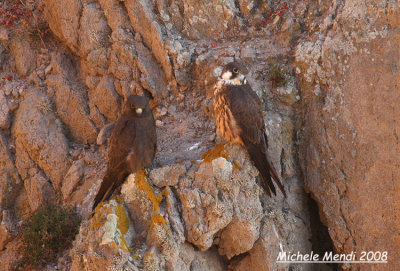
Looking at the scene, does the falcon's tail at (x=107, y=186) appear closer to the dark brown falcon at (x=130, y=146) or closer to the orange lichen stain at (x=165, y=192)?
the dark brown falcon at (x=130, y=146)

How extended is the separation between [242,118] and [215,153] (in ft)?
1.77

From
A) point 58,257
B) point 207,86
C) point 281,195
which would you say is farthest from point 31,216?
point 281,195

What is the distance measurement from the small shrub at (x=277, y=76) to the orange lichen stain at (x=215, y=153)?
47.5 inches

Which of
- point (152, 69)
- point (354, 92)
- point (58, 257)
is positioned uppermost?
point (152, 69)

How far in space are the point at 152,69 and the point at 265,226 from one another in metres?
2.78

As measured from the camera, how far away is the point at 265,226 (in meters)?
5.05

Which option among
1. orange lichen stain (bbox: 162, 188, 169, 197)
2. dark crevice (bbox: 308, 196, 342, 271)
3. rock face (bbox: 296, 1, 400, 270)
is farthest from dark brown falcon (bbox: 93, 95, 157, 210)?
dark crevice (bbox: 308, 196, 342, 271)

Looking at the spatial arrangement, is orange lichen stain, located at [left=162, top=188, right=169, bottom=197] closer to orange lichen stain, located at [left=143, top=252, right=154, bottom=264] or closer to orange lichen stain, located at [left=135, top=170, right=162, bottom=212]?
orange lichen stain, located at [left=135, top=170, right=162, bottom=212]

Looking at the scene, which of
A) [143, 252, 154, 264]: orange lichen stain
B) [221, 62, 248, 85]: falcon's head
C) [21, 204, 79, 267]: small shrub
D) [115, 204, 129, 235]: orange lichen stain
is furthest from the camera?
[21, 204, 79, 267]: small shrub

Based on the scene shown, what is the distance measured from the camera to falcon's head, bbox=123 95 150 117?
16.2 feet

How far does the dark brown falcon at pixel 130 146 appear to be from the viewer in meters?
4.86

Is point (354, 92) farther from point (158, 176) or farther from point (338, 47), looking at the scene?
point (158, 176)

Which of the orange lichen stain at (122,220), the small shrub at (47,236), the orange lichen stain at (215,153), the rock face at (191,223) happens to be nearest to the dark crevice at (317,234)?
the rock face at (191,223)

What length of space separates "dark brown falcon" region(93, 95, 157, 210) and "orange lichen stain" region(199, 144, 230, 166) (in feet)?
2.11
